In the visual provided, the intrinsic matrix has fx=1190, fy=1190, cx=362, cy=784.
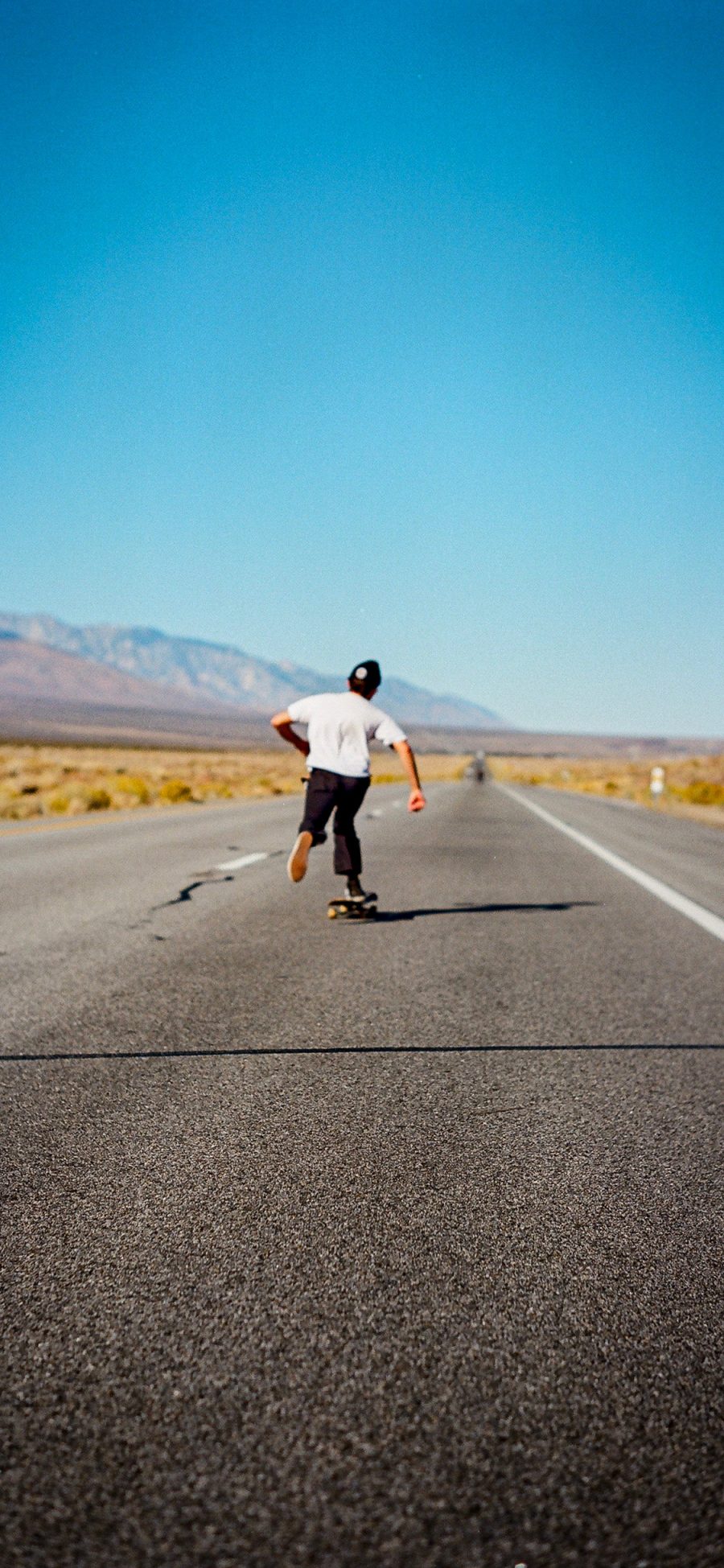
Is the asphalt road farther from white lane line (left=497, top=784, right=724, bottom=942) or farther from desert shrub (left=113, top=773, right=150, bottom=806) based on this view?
desert shrub (left=113, top=773, right=150, bottom=806)

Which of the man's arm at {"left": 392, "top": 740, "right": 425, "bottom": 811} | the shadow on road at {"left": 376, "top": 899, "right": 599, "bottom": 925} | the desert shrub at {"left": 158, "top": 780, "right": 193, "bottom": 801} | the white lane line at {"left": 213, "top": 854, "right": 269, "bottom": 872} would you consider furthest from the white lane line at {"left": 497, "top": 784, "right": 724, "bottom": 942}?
the desert shrub at {"left": 158, "top": 780, "right": 193, "bottom": 801}

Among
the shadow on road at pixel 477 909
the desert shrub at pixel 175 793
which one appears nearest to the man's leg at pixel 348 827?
the shadow on road at pixel 477 909

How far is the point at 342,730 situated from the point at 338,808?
586mm

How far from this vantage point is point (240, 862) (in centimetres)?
1268

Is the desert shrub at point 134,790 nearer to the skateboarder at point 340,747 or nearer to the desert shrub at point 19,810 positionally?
the desert shrub at point 19,810

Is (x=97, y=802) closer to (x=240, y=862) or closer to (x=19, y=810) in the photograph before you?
(x=19, y=810)

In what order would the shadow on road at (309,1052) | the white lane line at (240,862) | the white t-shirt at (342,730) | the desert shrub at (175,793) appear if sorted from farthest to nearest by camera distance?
the desert shrub at (175,793) < the white lane line at (240,862) < the white t-shirt at (342,730) < the shadow on road at (309,1052)

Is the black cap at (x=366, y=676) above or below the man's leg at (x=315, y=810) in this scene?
above

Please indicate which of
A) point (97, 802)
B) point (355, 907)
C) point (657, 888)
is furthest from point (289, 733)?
point (97, 802)

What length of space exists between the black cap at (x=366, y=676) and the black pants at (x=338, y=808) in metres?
0.66

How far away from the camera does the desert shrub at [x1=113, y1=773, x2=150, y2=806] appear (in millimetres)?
29438

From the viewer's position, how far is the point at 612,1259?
2891mm

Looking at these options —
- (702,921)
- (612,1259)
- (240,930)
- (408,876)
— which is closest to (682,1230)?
(612,1259)

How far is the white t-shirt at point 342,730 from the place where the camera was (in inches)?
329
